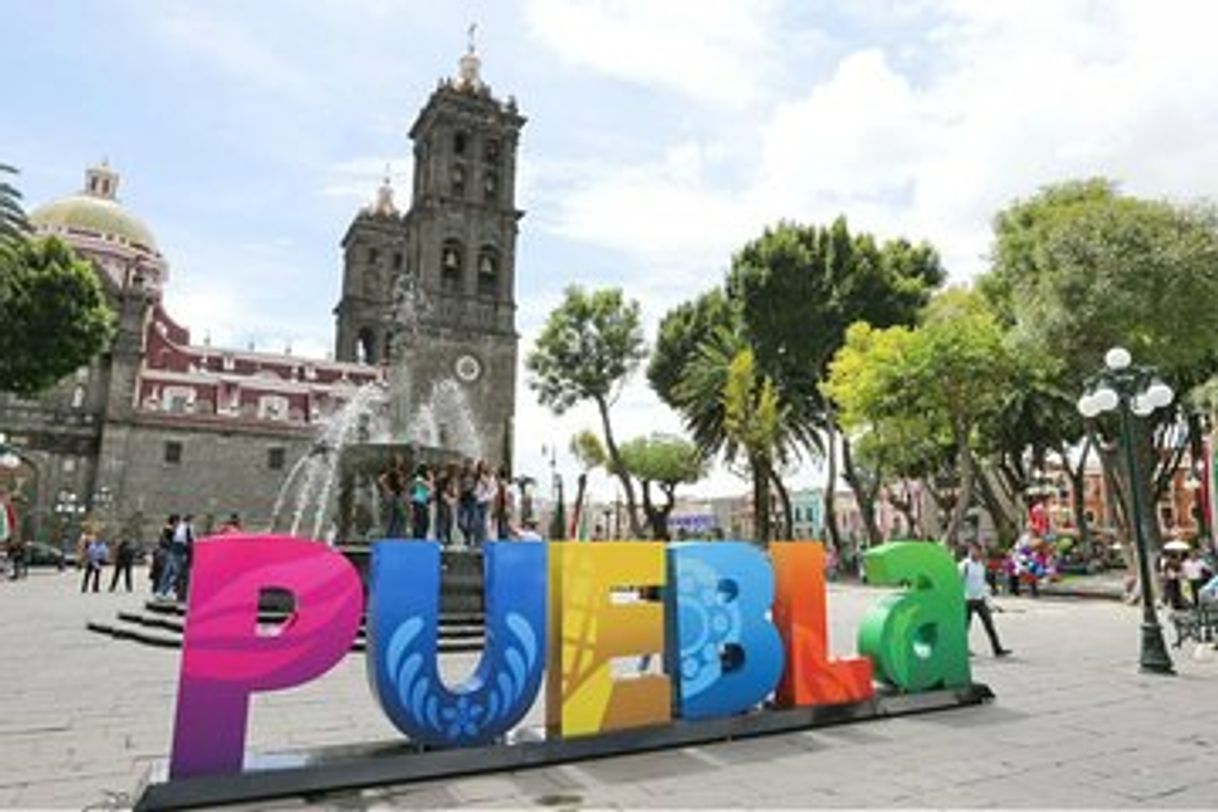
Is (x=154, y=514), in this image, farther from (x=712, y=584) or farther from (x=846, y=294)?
(x=712, y=584)

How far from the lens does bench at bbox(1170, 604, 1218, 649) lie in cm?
1167

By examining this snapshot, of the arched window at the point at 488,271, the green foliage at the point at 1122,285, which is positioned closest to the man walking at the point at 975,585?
the green foliage at the point at 1122,285

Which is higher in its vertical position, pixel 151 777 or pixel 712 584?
pixel 712 584

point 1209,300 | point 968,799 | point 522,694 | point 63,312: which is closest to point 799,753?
point 968,799

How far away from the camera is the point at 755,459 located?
104 feet

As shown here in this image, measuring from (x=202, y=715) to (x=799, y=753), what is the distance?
4.02m

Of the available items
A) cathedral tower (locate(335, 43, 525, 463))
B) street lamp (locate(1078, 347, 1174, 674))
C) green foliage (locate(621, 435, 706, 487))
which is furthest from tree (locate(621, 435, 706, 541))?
street lamp (locate(1078, 347, 1174, 674))

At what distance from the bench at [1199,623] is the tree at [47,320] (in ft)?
108

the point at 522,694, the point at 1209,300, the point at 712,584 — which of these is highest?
→ the point at 1209,300

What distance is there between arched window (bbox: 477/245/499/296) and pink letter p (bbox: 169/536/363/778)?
139ft

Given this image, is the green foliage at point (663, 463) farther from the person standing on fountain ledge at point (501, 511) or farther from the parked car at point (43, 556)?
the person standing on fountain ledge at point (501, 511)

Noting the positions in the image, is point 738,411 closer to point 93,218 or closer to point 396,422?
point 396,422

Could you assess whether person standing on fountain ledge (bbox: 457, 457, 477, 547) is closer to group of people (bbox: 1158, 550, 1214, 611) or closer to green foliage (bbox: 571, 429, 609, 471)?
group of people (bbox: 1158, 550, 1214, 611)

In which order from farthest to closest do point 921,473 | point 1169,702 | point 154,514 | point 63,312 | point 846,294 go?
1. point 154,514
2. point 921,473
3. point 846,294
4. point 63,312
5. point 1169,702
